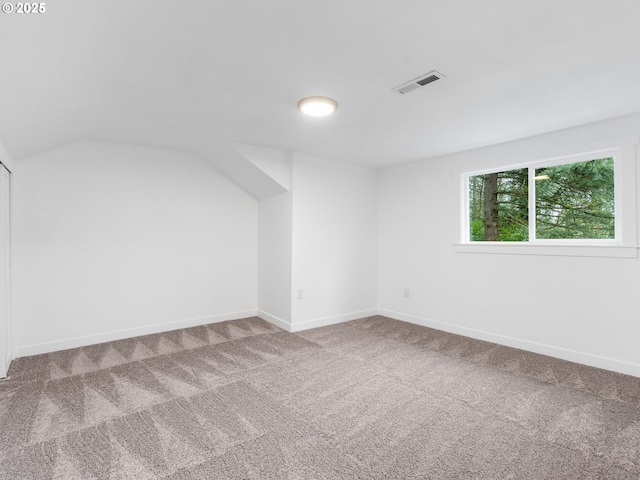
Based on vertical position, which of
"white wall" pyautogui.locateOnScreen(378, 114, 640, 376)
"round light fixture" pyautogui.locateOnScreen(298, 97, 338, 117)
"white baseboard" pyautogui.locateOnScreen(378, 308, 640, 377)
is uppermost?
"round light fixture" pyautogui.locateOnScreen(298, 97, 338, 117)

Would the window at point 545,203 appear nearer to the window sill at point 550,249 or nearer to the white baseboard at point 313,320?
the window sill at point 550,249

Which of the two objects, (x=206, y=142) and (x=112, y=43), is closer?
(x=112, y=43)

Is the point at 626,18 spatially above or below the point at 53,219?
above

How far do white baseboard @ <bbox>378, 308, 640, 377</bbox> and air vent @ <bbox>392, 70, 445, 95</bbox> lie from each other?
2803 mm

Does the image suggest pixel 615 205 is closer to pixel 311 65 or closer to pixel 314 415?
pixel 311 65

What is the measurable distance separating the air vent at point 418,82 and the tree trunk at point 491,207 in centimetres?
214

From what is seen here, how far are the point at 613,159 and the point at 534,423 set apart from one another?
247cm

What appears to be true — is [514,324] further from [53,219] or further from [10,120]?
[53,219]

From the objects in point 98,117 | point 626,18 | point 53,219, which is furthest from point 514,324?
point 53,219

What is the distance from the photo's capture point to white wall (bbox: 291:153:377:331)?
405 cm

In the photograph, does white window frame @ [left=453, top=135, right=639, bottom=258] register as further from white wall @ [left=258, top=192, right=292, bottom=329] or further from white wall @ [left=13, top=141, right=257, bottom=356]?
white wall @ [left=13, top=141, right=257, bottom=356]

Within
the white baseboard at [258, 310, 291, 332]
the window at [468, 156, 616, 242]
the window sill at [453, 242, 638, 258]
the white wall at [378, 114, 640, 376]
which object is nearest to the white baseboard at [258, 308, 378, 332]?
the white baseboard at [258, 310, 291, 332]

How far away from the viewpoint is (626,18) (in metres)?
1.50

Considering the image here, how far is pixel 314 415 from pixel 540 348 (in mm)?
2501
